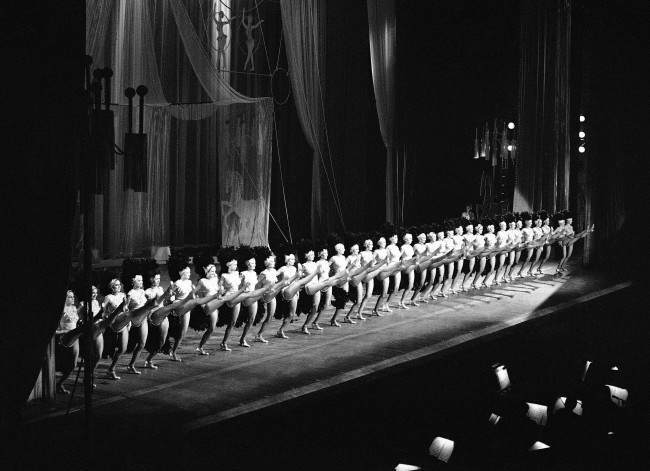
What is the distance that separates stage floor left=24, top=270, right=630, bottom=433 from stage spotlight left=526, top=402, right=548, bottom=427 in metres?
2.75

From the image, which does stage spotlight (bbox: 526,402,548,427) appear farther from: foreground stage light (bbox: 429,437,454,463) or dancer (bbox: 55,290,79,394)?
dancer (bbox: 55,290,79,394)

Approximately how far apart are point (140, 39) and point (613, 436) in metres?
9.98

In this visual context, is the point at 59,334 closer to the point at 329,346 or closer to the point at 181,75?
the point at 329,346

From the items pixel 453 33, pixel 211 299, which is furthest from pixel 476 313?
pixel 453 33

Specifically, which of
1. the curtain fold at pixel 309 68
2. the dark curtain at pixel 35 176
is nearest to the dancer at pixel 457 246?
the curtain fold at pixel 309 68

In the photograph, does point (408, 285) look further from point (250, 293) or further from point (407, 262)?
point (250, 293)

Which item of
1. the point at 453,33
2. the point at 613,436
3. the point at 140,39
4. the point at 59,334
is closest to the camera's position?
the point at 613,436

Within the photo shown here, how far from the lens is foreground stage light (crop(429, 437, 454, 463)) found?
14.1 feet

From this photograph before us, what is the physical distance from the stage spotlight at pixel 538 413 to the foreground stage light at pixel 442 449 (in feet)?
1.90

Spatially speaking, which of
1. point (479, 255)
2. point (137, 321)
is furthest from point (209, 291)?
point (479, 255)

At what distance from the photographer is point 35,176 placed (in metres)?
4.55

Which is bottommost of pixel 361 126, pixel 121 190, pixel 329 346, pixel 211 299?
pixel 329 346

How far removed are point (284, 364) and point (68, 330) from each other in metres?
2.24

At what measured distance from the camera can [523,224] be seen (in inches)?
591
